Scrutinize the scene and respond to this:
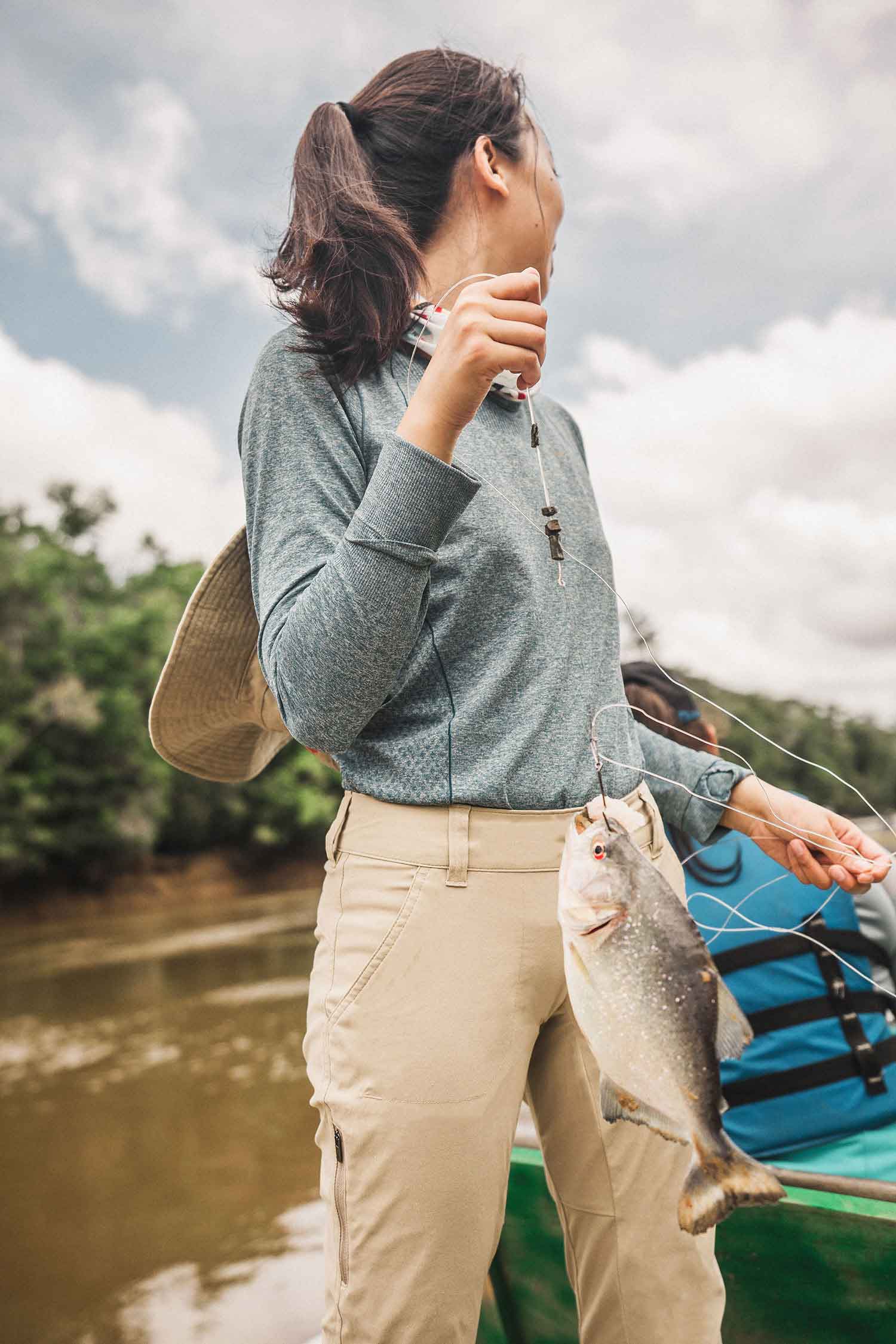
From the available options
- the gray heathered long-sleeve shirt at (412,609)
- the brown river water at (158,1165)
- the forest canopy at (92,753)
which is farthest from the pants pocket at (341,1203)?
the forest canopy at (92,753)

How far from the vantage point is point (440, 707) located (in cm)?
142

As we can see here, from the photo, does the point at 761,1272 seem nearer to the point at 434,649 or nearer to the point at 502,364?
the point at 434,649

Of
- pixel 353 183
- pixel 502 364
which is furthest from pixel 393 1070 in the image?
pixel 353 183

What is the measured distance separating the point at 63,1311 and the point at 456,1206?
4584mm

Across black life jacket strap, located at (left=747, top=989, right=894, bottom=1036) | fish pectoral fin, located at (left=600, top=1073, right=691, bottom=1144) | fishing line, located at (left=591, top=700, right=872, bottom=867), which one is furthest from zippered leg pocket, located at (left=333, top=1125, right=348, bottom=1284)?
black life jacket strap, located at (left=747, top=989, right=894, bottom=1036)

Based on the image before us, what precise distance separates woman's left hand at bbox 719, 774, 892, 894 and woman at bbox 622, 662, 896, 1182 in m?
0.95

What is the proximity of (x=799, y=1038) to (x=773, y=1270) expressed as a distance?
0.55m

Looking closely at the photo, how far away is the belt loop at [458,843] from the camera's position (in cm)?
136

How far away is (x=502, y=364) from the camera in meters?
1.20

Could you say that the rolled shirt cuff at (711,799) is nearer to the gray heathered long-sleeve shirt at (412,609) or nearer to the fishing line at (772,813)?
the fishing line at (772,813)

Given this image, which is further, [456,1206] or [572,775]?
[572,775]

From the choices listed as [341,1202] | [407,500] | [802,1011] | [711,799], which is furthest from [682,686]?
[802,1011]

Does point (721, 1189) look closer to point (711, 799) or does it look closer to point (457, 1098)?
point (457, 1098)

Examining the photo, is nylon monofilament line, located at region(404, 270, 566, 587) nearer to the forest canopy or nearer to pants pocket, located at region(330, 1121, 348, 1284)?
pants pocket, located at region(330, 1121, 348, 1284)
